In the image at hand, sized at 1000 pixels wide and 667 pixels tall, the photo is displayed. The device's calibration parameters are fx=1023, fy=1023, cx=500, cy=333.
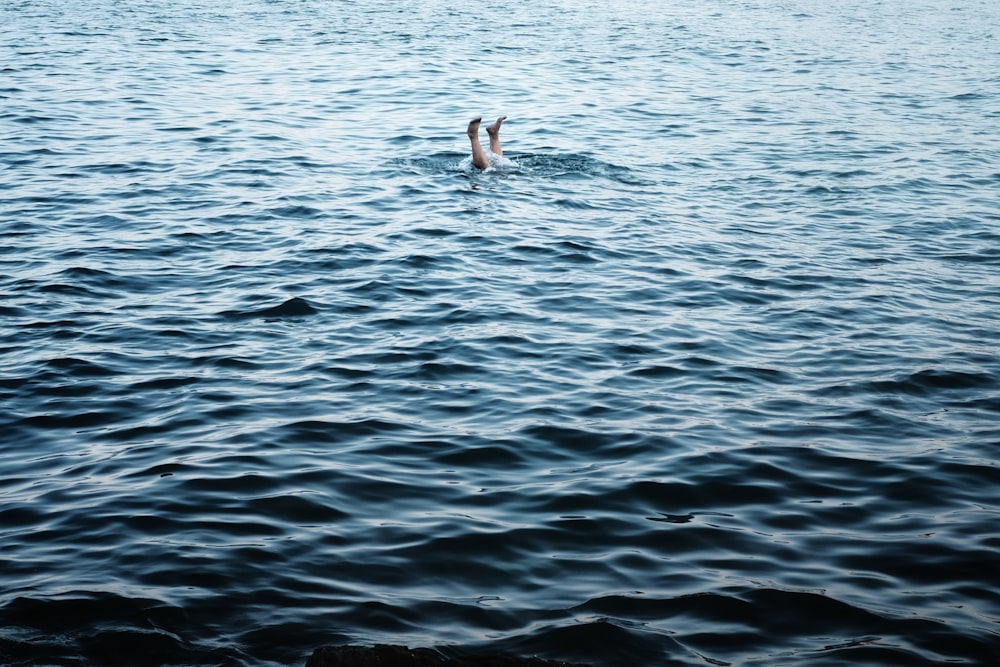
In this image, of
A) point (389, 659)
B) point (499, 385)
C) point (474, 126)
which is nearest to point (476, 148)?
point (474, 126)

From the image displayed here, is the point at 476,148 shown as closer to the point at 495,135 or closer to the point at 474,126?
the point at 474,126

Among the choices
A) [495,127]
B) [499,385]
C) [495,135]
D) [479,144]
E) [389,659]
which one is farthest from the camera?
[495,135]

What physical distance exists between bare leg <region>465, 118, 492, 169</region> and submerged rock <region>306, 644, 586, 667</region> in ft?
40.1

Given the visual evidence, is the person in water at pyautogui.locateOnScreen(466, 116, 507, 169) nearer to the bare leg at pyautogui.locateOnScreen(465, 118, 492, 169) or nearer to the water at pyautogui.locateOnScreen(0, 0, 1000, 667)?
the bare leg at pyautogui.locateOnScreen(465, 118, 492, 169)

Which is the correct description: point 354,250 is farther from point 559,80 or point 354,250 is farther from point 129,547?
point 559,80

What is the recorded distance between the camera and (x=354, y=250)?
500 inches

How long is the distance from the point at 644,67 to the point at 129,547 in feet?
77.8

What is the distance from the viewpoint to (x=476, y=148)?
637 inches

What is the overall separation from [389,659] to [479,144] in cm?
1259

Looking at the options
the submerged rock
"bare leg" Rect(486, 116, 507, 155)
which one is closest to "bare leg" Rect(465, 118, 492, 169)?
"bare leg" Rect(486, 116, 507, 155)

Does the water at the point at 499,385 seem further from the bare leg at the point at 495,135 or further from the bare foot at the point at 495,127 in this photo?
the bare foot at the point at 495,127

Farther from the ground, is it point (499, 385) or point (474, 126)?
point (474, 126)

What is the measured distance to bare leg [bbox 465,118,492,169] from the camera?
15.9 m

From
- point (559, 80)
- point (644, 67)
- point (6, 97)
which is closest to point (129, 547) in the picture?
point (6, 97)
